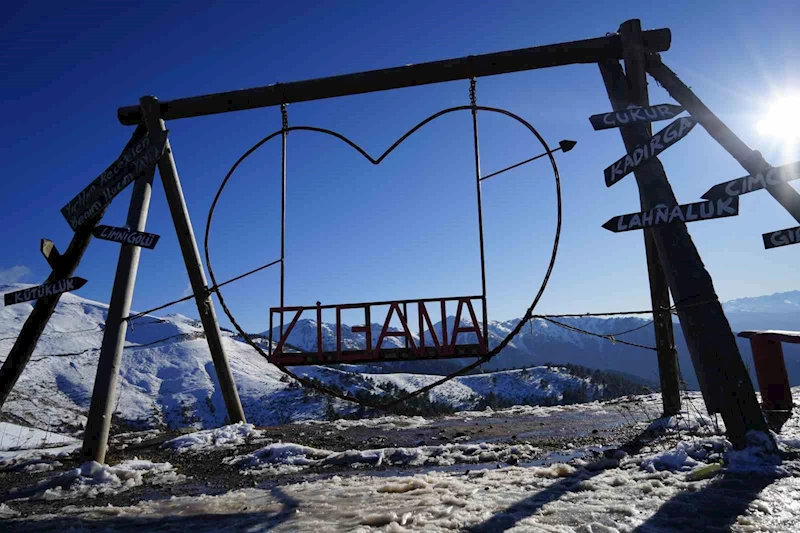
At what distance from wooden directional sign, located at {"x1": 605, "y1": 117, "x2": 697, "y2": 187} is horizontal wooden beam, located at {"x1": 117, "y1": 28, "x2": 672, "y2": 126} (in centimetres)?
159

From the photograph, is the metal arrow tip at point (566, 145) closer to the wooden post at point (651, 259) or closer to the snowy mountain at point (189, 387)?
the wooden post at point (651, 259)

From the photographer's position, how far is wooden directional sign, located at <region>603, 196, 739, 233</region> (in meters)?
5.89

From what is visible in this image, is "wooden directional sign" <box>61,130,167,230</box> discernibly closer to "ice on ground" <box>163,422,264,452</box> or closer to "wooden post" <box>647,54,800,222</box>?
"ice on ground" <box>163,422,264,452</box>

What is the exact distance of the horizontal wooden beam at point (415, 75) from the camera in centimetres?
724

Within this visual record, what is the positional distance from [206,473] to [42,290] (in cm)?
391

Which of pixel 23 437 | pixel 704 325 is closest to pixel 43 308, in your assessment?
pixel 23 437

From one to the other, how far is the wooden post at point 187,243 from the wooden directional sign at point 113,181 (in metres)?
0.42

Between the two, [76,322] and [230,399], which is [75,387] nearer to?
[76,322]

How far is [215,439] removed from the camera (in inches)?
365

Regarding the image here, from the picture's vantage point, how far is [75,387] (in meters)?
84.1

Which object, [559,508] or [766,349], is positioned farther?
[766,349]

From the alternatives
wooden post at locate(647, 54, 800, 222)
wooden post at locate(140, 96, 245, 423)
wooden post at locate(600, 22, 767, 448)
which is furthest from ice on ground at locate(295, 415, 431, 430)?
wooden post at locate(647, 54, 800, 222)

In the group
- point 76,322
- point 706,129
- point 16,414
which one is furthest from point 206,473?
point 76,322

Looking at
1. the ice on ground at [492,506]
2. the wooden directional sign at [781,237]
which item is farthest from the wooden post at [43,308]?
the wooden directional sign at [781,237]
